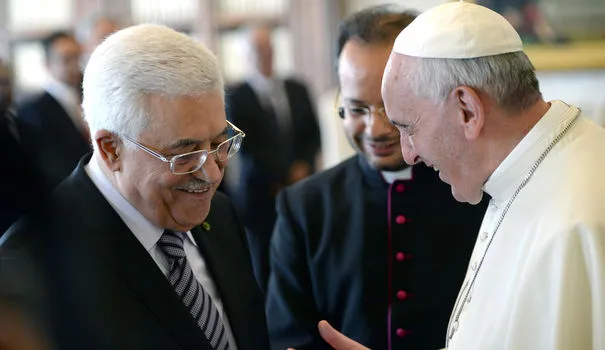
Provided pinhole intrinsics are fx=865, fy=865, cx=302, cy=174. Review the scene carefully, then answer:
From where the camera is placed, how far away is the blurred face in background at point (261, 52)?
6.42 meters

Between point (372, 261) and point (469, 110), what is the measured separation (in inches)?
34.7

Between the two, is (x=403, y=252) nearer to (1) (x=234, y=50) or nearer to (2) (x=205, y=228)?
(2) (x=205, y=228)

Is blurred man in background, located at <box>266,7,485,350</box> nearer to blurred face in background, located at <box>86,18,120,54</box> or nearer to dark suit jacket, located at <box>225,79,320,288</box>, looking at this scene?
dark suit jacket, located at <box>225,79,320,288</box>

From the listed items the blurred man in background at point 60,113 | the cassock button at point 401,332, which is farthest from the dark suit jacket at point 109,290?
the blurred man in background at point 60,113

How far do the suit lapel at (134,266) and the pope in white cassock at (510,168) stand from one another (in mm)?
648

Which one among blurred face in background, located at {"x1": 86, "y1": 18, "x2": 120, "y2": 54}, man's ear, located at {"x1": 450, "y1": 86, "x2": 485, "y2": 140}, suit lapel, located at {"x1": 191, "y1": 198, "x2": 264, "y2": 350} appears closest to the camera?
man's ear, located at {"x1": 450, "y1": 86, "x2": 485, "y2": 140}

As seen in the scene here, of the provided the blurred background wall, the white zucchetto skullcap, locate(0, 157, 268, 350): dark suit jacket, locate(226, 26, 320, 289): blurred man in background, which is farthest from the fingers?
the blurred background wall

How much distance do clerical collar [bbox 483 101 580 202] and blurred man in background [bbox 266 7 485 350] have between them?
0.64 m

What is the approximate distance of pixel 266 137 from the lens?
6102 mm

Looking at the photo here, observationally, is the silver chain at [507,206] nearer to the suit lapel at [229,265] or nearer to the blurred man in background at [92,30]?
the suit lapel at [229,265]

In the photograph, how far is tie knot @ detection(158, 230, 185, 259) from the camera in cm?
220

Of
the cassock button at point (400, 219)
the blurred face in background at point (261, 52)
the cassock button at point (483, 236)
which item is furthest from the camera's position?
the blurred face in background at point (261, 52)

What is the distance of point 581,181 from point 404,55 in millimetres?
512

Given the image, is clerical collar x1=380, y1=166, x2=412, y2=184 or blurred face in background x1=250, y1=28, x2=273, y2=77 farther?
blurred face in background x1=250, y1=28, x2=273, y2=77
